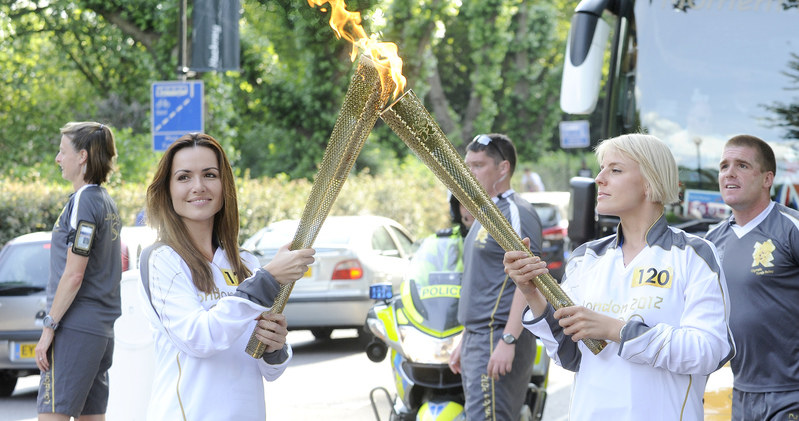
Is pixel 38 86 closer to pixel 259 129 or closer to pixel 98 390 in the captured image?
pixel 259 129

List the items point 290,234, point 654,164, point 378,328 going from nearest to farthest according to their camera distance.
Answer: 1. point 654,164
2. point 378,328
3. point 290,234

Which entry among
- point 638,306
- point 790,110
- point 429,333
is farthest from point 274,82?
point 638,306

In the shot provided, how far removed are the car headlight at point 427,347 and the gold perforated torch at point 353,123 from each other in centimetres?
248

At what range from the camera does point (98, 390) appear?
16.9 feet

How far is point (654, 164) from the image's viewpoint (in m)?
3.24

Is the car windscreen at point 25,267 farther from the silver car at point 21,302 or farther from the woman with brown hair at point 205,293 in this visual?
the woman with brown hair at point 205,293

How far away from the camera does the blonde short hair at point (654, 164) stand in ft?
10.6

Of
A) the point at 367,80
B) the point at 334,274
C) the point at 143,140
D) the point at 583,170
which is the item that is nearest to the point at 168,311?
the point at 367,80

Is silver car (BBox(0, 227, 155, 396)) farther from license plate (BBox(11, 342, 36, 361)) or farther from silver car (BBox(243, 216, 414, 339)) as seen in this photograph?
silver car (BBox(243, 216, 414, 339))

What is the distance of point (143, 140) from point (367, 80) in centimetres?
1955

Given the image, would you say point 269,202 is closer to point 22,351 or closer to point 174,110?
point 174,110

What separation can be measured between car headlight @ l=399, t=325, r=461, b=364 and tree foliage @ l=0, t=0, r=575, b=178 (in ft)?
37.3

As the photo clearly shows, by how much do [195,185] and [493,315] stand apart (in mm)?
2031

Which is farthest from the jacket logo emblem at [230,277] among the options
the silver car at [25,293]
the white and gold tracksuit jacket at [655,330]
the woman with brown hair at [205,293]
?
the silver car at [25,293]
